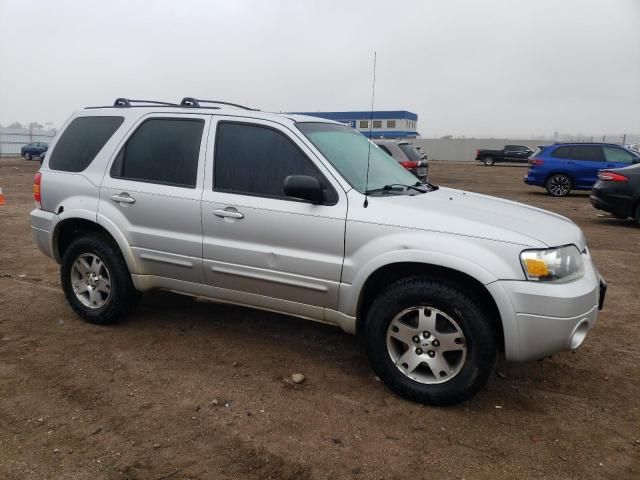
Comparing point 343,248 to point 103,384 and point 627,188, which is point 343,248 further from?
point 627,188

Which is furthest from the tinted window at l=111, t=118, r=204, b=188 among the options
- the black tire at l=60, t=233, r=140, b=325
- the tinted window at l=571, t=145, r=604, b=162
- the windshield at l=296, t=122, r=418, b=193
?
the tinted window at l=571, t=145, r=604, b=162

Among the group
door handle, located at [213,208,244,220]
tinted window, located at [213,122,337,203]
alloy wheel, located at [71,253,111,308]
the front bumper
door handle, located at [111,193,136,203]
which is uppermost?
tinted window, located at [213,122,337,203]

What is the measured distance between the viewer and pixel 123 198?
4.24 m

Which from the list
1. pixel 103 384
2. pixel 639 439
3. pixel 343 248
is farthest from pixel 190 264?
pixel 639 439

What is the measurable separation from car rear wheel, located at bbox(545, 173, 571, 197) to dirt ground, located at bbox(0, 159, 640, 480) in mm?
11768

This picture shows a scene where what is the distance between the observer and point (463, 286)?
10.5ft

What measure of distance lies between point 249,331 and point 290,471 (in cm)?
199

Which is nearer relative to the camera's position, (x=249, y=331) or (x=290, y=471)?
(x=290, y=471)

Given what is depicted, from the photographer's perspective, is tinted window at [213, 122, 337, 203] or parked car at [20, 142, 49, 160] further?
parked car at [20, 142, 49, 160]

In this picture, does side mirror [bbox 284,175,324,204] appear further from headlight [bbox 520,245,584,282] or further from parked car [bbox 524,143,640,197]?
parked car [bbox 524,143,640,197]

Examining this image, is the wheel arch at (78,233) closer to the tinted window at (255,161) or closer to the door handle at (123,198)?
the door handle at (123,198)

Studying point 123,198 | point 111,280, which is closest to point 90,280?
point 111,280

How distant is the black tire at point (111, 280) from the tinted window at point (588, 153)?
47.4 ft

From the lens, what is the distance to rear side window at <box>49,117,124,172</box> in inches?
177
